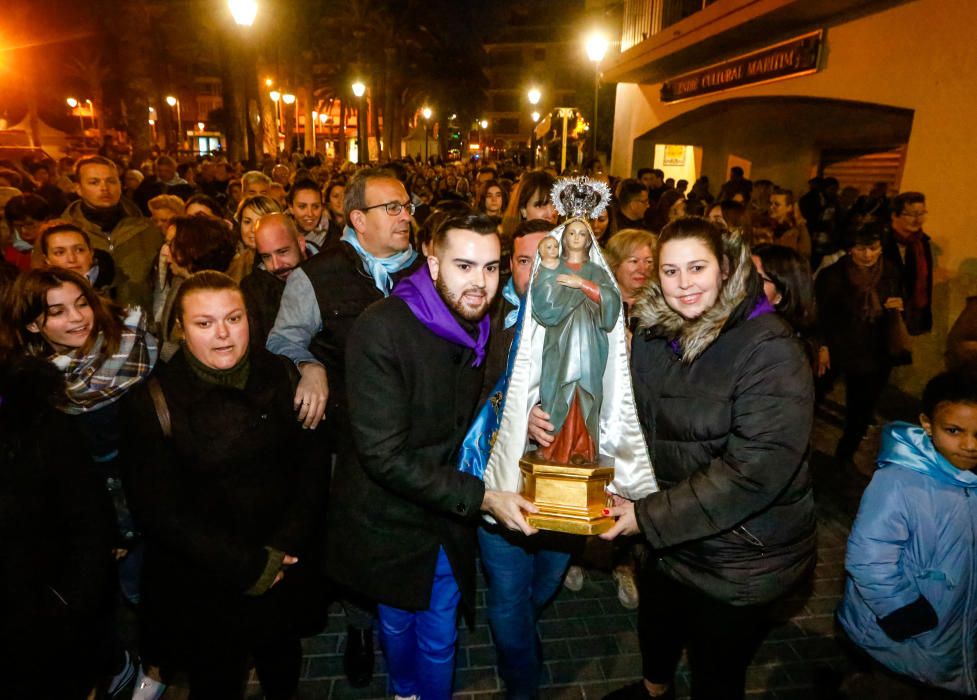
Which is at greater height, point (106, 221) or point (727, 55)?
point (727, 55)

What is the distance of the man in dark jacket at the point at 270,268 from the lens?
407cm

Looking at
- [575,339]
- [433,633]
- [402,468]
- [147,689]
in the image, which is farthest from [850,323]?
[147,689]

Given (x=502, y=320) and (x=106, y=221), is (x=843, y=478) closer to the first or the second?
(x=502, y=320)

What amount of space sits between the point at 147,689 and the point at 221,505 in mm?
1402

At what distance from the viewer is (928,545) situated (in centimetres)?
250

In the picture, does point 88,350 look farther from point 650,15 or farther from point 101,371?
point 650,15

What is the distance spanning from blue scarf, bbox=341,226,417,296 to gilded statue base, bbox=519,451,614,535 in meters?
1.57

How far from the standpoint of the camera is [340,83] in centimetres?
3706

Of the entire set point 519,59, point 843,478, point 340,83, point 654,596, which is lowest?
point 843,478

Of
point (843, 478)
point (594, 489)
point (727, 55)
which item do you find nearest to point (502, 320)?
point (594, 489)

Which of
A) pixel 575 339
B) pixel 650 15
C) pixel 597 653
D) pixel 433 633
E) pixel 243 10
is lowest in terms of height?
pixel 597 653

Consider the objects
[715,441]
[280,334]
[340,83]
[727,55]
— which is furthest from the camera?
[340,83]

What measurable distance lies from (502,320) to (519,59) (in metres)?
81.8

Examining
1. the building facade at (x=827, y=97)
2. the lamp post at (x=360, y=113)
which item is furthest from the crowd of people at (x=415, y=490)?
the lamp post at (x=360, y=113)
